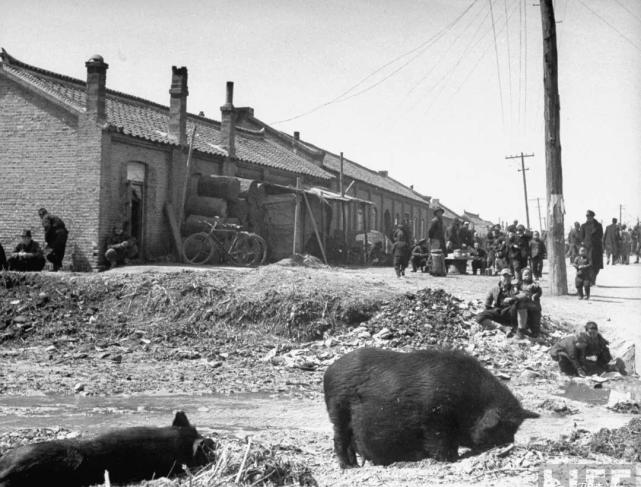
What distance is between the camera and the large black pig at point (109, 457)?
16.6 feet

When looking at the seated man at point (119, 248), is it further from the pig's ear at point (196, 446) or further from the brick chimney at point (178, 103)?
the pig's ear at point (196, 446)

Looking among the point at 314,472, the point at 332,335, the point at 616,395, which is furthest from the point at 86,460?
the point at 332,335

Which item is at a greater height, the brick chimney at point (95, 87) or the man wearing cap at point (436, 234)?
the brick chimney at point (95, 87)

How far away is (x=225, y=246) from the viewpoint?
22984 mm

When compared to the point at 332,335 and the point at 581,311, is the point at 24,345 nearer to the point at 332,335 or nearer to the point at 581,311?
the point at 332,335

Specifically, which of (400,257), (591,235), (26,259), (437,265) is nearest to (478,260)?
(437,265)

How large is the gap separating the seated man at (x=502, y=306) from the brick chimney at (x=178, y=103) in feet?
50.0

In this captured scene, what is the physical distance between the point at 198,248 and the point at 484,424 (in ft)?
59.5

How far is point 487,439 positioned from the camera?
5520mm

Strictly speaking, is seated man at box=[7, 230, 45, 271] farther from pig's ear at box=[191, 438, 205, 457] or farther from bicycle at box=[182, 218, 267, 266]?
pig's ear at box=[191, 438, 205, 457]

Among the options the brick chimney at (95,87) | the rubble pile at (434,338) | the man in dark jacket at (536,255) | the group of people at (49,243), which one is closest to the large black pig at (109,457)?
the rubble pile at (434,338)

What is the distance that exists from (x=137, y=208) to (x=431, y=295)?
12195 mm

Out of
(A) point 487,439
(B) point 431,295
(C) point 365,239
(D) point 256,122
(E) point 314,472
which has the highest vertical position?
(D) point 256,122

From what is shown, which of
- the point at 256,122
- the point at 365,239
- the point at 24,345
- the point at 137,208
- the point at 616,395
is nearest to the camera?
the point at 616,395
